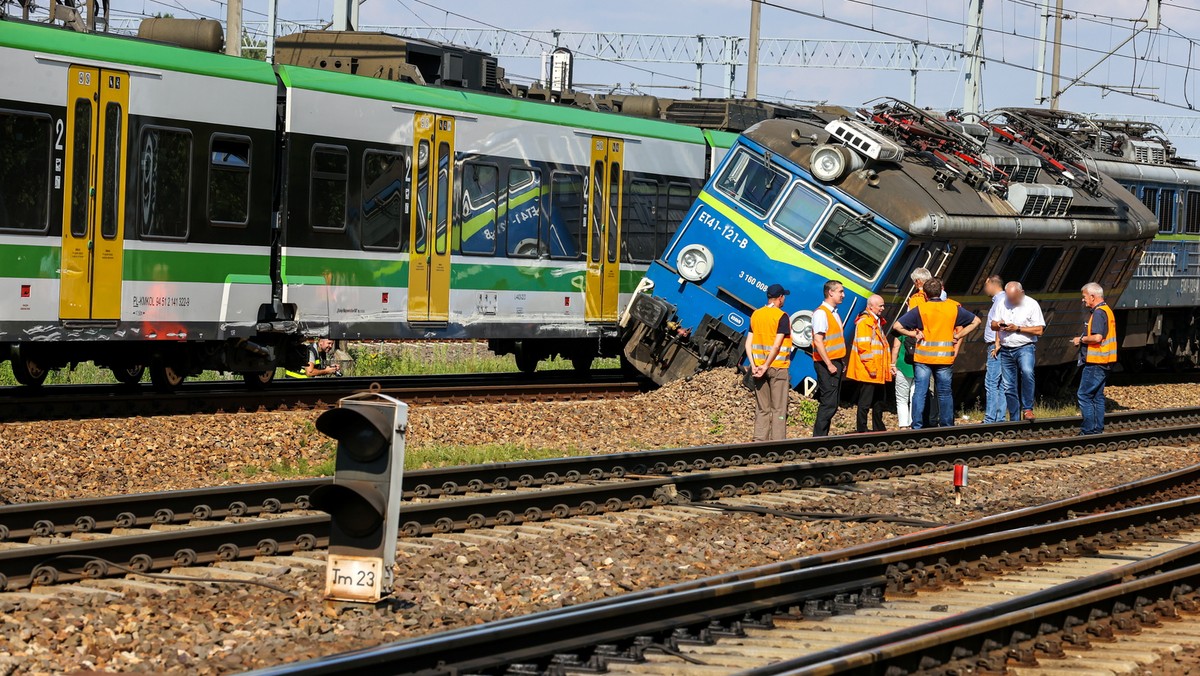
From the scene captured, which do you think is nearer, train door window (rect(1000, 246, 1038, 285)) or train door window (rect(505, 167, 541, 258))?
train door window (rect(505, 167, 541, 258))

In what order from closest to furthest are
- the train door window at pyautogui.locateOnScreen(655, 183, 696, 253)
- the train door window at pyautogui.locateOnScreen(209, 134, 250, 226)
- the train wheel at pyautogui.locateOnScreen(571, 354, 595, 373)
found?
the train door window at pyautogui.locateOnScreen(209, 134, 250, 226) → the train door window at pyautogui.locateOnScreen(655, 183, 696, 253) → the train wheel at pyautogui.locateOnScreen(571, 354, 595, 373)

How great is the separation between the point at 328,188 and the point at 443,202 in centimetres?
180

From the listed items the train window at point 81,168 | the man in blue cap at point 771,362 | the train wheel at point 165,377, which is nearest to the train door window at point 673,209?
the man in blue cap at point 771,362

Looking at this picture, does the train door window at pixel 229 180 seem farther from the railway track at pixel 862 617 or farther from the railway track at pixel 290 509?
the railway track at pixel 862 617

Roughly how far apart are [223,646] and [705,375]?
1218 cm

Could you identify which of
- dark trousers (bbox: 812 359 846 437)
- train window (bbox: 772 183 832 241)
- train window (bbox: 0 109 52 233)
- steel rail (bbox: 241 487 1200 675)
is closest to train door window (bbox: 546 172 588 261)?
train window (bbox: 772 183 832 241)

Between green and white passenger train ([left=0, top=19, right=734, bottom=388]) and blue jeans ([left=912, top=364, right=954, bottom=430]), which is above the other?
green and white passenger train ([left=0, top=19, right=734, bottom=388])

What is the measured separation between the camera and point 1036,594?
7816 millimetres

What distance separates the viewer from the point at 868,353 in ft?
53.3

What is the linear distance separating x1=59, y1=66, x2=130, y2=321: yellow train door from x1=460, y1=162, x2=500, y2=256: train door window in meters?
4.96

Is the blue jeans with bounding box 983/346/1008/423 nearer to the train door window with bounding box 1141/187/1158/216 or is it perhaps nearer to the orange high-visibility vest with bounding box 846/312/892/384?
the orange high-visibility vest with bounding box 846/312/892/384

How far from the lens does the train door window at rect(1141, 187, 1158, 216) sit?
2486 cm

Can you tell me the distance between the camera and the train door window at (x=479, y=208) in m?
18.6

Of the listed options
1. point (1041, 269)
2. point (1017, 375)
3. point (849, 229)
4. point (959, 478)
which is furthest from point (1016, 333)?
point (959, 478)
